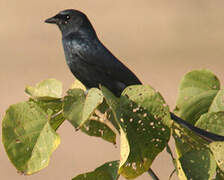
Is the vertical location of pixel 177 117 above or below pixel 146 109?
below

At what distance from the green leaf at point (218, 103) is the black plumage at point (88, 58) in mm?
1110

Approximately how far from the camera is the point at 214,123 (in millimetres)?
1908

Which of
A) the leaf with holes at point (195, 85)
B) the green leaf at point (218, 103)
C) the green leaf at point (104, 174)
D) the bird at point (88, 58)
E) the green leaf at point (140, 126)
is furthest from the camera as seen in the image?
the bird at point (88, 58)

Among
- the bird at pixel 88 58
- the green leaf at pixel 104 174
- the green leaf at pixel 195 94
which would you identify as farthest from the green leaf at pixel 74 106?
the bird at pixel 88 58

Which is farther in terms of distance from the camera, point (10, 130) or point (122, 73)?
point (122, 73)

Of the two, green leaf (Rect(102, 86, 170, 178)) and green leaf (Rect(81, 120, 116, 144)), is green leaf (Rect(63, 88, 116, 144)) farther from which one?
green leaf (Rect(81, 120, 116, 144))

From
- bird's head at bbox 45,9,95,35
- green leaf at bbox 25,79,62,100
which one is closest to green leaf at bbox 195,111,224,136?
green leaf at bbox 25,79,62,100

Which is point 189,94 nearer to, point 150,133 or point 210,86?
point 210,86

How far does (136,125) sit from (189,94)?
568 millimetres

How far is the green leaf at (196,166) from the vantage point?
1738 mm

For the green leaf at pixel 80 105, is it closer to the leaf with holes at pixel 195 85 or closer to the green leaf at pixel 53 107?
the green leaf at pixel 53 107

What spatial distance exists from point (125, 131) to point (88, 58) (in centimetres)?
187

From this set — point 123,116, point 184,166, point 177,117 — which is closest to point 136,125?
point 123,116

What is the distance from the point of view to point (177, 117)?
220 cm
